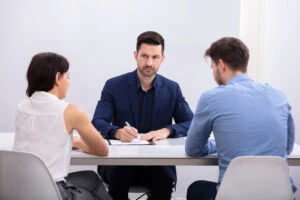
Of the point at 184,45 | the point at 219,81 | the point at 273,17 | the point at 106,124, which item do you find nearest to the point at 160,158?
the point at 219,81

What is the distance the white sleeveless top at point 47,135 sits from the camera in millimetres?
2291

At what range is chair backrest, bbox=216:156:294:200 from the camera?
218cm

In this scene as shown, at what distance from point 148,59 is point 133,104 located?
1.04 ft

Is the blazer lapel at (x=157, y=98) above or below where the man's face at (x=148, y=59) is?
below

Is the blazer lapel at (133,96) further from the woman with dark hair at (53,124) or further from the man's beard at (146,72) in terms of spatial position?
the woman with dark hair at (53,124)

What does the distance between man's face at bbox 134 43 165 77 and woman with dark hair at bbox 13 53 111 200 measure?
96 centimetres

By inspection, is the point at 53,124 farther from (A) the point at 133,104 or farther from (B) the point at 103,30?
(B) the point at 103,30

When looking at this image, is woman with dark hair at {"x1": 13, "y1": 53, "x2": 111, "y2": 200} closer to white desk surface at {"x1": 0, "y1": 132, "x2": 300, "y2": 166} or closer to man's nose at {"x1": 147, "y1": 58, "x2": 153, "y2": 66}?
white desk surface at {"x1": 0, "y1": 132, "x2": 300, "y2": 166}

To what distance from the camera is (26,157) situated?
7.03ft

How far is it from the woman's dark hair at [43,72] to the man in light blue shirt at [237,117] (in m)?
0.72

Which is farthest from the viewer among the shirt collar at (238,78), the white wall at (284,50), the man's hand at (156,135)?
the white wall at (284,50)

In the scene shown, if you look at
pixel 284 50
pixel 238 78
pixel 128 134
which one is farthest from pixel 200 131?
pixel 284 50

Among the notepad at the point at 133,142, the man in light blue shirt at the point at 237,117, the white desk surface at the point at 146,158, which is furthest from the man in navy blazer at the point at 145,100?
the man in light blue shirt at the point at 237,117

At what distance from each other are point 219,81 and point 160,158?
0.52 m
